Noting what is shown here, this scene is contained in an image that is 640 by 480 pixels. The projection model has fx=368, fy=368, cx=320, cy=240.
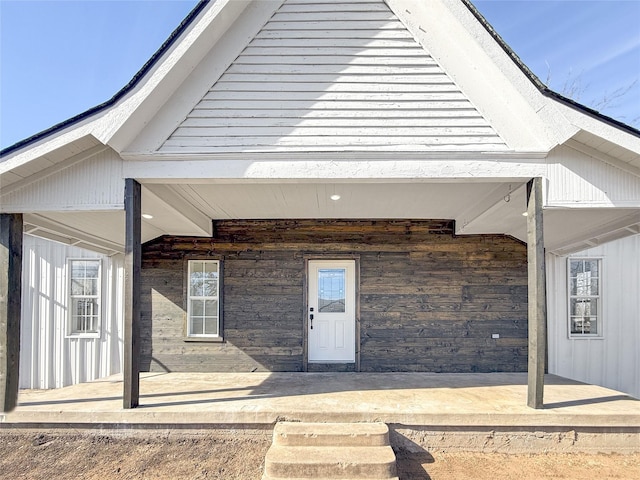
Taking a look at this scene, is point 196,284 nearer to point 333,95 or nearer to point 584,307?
point 333,95

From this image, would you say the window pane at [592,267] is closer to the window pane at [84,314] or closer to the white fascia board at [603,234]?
the white fascia board at [603,234]

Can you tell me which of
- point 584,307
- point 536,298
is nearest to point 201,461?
point 536,298

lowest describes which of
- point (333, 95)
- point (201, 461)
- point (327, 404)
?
point (201, 461)

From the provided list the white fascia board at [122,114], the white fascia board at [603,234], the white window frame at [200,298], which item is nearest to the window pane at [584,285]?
the white fascia board at [603,234]

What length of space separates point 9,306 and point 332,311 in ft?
14.2

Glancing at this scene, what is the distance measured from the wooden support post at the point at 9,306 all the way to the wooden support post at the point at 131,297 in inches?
49.8

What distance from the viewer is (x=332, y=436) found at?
3.50m

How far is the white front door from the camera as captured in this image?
626cm

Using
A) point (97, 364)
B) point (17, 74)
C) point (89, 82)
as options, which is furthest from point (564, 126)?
point (89, 82)

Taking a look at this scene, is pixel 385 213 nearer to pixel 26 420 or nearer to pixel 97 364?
pixel 26 420

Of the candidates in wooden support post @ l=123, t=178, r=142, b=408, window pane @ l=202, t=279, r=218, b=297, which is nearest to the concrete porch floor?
wooden support post @ l=123, t=178, r=142, b=408

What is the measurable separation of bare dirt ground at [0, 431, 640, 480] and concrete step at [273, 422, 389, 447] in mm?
304

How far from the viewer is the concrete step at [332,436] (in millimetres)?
3473

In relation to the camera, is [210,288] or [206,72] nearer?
[206,72]
